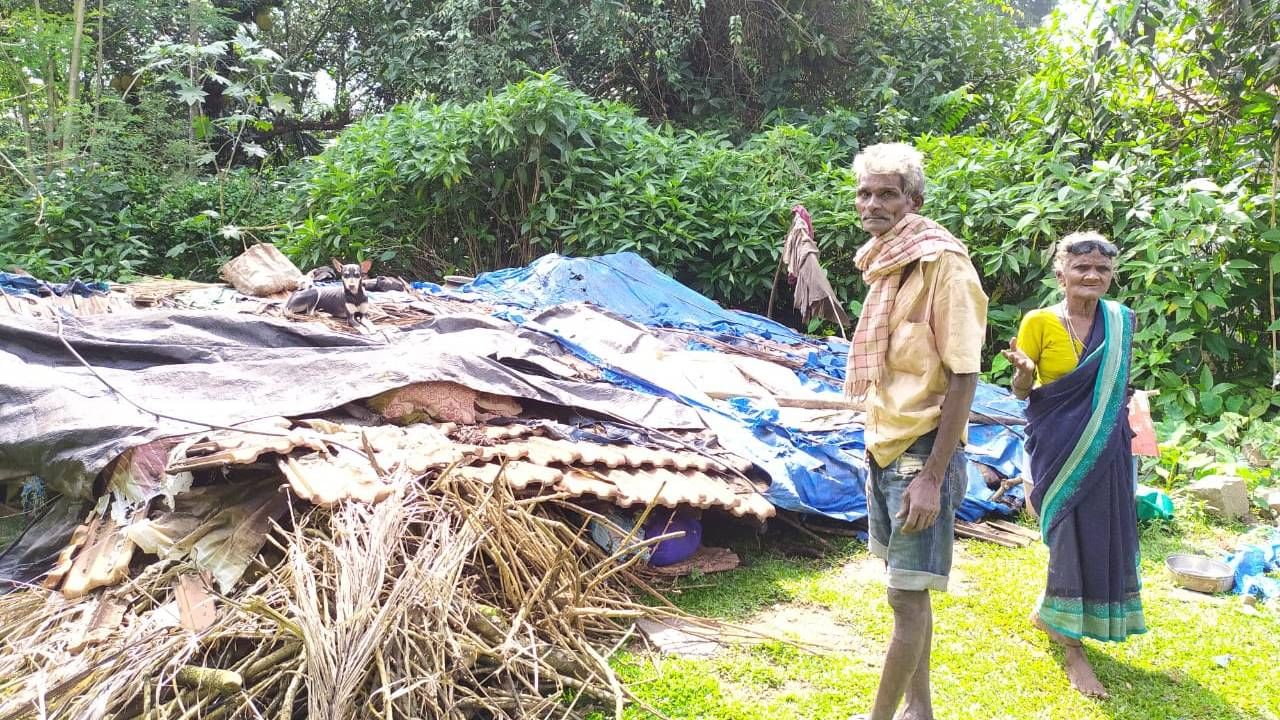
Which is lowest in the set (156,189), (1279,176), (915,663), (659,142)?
(156,189)

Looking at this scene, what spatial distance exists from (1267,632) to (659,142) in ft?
23.7

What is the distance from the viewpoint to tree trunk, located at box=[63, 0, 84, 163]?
32.8ft

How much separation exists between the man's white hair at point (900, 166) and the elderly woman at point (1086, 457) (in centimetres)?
89

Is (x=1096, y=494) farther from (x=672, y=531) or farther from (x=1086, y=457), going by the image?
(x=672, y=531)

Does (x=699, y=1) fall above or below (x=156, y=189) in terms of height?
above

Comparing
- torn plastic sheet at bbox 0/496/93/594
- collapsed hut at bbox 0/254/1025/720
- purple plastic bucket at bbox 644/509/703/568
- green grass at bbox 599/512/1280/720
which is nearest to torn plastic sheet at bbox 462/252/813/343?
collapsed hut at bbox 0/254/1025/720

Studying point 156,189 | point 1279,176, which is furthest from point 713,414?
point 156,189

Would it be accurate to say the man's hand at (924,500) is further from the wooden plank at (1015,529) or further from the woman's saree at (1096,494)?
the wooden plank at (1015,529)

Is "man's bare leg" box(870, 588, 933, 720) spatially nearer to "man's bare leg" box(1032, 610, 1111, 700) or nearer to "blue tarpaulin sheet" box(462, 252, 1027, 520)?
"blue tarpaulin sheet" box(462, 252, 1027, 520)

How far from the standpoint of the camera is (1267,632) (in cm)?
320

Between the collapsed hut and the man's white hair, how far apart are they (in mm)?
1294

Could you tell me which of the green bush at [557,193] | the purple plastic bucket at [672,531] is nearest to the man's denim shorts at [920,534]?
the purple plastic bucket at [672,531]

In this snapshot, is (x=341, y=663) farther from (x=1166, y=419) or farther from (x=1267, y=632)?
(x=1166, y=419)

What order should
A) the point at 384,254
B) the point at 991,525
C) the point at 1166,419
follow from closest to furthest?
the point at 991,525
the point at 1166,419
the point at 384,254
